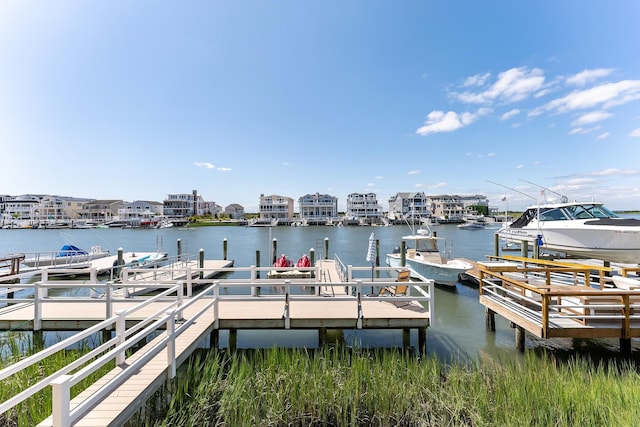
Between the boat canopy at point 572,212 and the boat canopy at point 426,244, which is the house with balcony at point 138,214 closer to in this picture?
the boat canopy at point 426,244

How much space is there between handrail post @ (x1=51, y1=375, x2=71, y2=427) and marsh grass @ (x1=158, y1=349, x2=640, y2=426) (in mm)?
1249

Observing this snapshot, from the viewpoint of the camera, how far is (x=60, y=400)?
9.89 feet

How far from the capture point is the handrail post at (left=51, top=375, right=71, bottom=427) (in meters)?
2.96

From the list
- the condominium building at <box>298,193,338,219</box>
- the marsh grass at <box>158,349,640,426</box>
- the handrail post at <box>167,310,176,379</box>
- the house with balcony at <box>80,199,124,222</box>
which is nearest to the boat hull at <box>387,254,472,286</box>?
the marsh grass at <box>158,349,640,426</box>

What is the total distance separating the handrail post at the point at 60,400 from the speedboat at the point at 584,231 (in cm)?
2121

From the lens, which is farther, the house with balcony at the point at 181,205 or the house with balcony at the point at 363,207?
the house with balcony at the point at 181,205

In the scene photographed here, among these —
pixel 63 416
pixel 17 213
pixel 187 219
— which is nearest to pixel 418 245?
pixel 63 416

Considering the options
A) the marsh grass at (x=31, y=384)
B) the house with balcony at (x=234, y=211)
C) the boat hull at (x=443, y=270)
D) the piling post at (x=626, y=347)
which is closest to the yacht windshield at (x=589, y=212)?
the boat hull at (x=443, y=270)

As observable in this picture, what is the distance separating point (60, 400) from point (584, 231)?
21.4m

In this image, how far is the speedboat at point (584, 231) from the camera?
Answer: 15.1 m

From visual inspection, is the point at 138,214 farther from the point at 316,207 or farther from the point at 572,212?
the point at 572,212

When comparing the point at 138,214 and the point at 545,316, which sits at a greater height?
the point at 138,214

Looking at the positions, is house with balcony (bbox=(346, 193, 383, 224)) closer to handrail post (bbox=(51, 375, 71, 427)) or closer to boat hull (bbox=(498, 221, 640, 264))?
boat hull (bbox=(498, 221, 640, 264))

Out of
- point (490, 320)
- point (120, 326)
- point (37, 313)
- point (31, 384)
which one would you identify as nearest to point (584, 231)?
point (490, 320)
